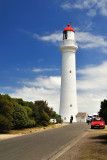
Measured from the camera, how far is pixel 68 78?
5797cm

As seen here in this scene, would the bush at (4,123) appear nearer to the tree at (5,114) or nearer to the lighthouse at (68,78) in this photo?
the tree at (5,114)

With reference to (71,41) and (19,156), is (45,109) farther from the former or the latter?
(19,156)

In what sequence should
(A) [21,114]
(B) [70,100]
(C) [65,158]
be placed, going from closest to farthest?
(C) [65,158], (A) [21,114], (B) [70,100]

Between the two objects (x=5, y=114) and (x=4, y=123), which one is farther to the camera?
(x=5, y=114)

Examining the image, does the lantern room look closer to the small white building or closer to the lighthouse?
the lighthouse

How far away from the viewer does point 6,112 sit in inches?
1030

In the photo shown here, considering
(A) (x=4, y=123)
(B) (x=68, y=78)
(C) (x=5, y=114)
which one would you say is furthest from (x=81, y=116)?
(A) (x=4, y=123)

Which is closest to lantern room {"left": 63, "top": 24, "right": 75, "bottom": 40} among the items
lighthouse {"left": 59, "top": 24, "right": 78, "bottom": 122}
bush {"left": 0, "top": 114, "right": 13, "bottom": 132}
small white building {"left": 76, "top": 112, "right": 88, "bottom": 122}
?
lighthouse {"left": 59, "top": 24, "right": 78, "bottom": 122}

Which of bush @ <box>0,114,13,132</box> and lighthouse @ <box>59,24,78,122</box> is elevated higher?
lighthouse @ <box>59,24,78,122</box>

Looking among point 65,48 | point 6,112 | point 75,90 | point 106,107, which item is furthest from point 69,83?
point 106,107

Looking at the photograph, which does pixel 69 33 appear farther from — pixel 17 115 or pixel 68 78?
pixel 17 115

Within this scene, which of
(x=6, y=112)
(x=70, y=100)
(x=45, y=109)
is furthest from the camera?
(x=70, y=100)

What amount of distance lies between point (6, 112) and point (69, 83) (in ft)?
107

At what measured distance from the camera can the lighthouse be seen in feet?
189
